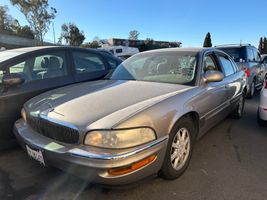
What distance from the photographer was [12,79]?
341 centimetres

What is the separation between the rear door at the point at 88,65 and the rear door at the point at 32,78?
162 millimetres

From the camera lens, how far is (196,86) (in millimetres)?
3227

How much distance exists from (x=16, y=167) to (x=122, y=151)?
1.78 m

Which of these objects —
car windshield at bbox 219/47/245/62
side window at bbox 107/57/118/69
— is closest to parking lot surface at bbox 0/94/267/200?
side window at bbox 107/57/118/69

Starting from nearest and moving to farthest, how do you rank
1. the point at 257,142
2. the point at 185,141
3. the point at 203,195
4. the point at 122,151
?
1. the point at 122,151
2. the point at 203,195
3. the point at 185,141
4. the point at 257,142

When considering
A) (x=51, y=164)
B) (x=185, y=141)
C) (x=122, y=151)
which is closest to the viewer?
(x=122, y=151)

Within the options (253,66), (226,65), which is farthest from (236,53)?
(226,65)

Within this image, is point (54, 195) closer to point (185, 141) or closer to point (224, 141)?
point (185, 141)

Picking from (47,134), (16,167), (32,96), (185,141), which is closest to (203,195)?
(185,141)

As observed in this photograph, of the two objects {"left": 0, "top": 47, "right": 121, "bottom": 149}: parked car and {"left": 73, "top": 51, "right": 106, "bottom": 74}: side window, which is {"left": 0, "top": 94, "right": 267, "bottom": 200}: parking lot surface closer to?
{"left": 0, "top": 47, "right": 121, "bottom": 149}: parked car

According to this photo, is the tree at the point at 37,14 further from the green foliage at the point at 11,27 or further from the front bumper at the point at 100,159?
the front bumper at the point at 100,159

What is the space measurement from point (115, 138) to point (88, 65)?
105 inches

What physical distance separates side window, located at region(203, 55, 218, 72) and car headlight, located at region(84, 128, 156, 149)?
176 centimetres

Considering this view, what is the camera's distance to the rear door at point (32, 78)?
3406 mm
